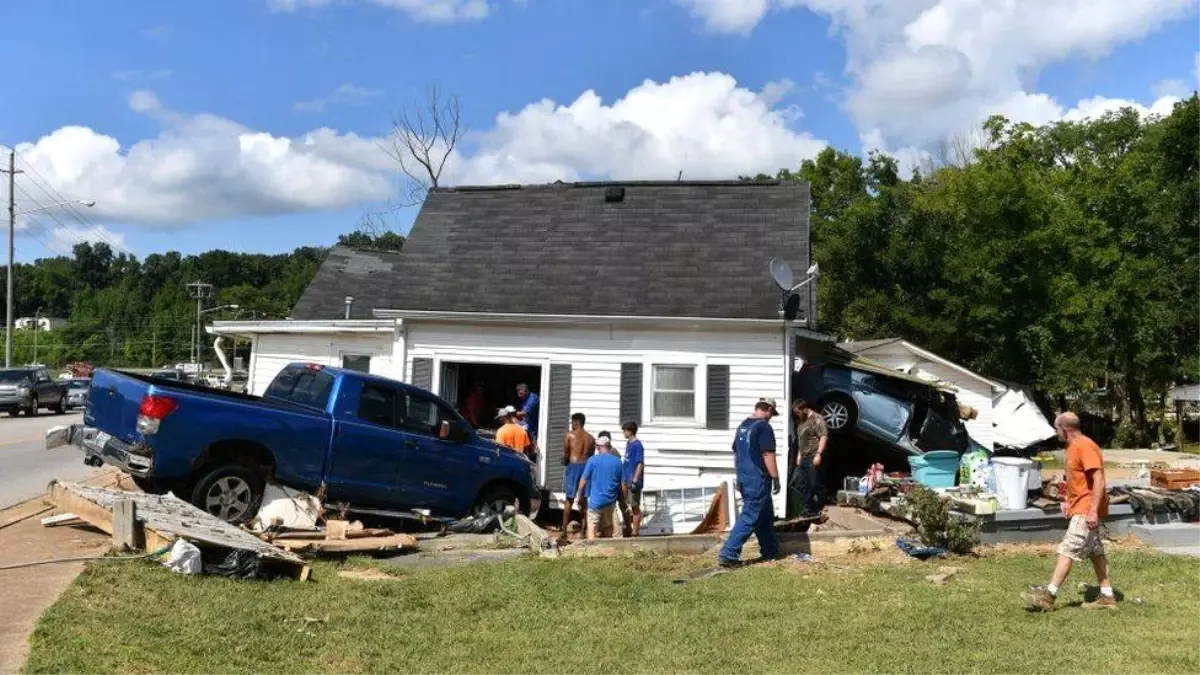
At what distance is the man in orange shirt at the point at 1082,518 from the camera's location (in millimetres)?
7785

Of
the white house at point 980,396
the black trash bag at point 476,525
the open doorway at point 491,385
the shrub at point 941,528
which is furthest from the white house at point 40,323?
the shrub at point 941,528

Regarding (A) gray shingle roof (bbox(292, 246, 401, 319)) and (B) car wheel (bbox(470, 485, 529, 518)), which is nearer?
(B) car wheel (bbox(470, 485, 529, 518))

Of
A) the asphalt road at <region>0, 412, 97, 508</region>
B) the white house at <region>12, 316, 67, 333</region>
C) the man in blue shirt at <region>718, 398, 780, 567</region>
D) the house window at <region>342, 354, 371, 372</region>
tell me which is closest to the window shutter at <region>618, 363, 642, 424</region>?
the man in blue shirt at <region>718, 398, 780, 567</region>

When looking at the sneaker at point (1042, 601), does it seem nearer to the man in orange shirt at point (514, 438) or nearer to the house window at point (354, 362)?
the man in orange shirt at point (514, 438)

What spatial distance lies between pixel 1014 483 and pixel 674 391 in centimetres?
501

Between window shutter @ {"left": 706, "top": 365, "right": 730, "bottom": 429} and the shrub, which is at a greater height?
window shutter @ {"left": 706, "top": 365, "right": 730, "bottom": 429}

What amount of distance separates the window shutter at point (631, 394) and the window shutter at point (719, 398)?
3.53ft

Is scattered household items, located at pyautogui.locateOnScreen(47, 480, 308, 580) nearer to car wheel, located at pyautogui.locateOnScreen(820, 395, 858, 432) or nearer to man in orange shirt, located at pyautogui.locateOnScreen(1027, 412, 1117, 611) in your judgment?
man in orange shirt, located at pyautogui.locateOnScreen(1027, 412, 1117, 611)

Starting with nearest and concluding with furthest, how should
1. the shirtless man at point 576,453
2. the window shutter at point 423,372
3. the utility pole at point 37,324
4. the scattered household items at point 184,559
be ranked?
the scattered household items at point 184,559 < the shirtless man at point 576,453 < the window shutter at point 423,372 < the utility pole at point 37,324

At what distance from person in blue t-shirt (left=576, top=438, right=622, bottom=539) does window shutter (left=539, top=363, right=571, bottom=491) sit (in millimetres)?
3137

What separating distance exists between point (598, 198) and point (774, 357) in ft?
16.6

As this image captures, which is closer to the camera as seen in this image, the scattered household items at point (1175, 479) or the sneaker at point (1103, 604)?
the sneaker at point (1103, 604)

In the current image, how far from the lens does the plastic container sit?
546 inches

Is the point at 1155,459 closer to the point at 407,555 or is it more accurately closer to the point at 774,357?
the point at 774,357
